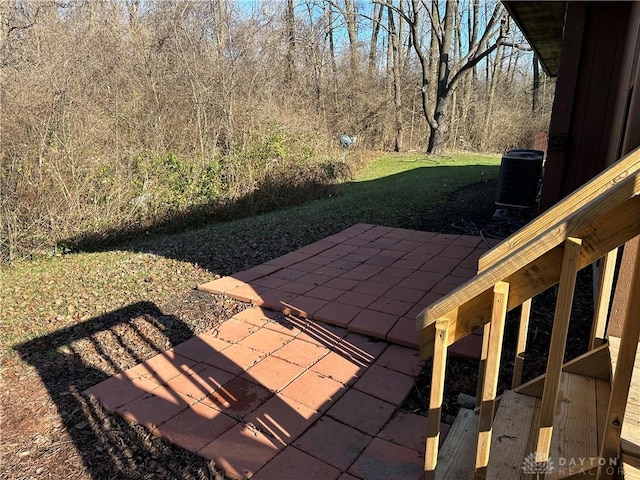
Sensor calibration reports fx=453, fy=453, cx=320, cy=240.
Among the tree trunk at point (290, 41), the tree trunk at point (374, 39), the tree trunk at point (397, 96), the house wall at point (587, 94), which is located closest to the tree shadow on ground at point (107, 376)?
the house wall at point (587, 94)

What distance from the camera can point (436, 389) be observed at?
1.39m

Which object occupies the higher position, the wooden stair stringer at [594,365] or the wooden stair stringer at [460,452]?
the wooden stair stringer at [594,365]

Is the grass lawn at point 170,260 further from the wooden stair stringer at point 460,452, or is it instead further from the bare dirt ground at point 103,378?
the wooden stair stringer at point 460,452

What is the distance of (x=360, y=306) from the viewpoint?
12.0 feet

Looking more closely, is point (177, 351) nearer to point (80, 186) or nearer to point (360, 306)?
point (360, 306)

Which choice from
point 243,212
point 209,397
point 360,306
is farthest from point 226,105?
point 209,397

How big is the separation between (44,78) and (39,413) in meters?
5.02

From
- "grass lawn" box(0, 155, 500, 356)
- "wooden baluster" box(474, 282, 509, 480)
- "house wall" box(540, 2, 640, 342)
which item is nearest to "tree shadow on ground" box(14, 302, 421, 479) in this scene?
"grass lawn" box(0, 155, 500, 356)

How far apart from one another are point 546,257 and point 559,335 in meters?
0.20

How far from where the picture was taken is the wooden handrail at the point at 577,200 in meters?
1.45

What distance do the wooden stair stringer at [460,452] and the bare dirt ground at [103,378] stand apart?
0.40 m

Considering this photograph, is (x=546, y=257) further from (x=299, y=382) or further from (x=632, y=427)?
(x=299, y=382)

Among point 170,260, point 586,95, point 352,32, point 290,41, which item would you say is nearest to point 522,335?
point 586,95

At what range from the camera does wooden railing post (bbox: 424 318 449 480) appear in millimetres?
1313
